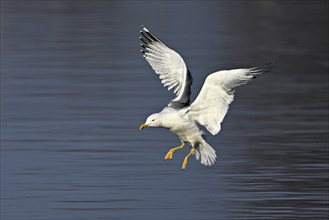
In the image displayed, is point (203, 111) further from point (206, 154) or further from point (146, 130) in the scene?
point (146, 130)

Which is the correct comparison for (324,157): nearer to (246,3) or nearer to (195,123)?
(195,123)

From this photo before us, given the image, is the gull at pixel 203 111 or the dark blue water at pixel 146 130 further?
the dark blue water at pixel 146 130

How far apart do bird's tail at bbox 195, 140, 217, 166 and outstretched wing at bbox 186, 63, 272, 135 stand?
17 cm

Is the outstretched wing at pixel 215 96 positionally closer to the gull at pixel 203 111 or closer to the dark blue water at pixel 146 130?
the gull at pixel 203 111

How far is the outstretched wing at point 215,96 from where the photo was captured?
431 inches

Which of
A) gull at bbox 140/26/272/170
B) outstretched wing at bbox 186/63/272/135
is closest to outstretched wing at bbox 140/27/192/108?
gull at bbox 140/26/272/170

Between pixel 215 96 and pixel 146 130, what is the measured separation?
6022 mm

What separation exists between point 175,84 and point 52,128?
5402 millimetres

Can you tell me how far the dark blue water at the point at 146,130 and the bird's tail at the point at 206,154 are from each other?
1.43 meters

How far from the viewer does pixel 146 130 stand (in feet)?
55.7

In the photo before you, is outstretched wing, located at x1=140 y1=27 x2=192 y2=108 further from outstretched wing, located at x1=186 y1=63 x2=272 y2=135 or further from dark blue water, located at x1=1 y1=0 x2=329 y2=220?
dark blue water, located at x1=1 y1=0 x2=329 y2=220

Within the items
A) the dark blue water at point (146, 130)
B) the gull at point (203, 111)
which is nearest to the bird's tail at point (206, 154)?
the gull at point (203, 111)

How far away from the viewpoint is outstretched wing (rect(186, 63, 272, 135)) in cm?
1095

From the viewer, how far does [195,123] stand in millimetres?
11078
